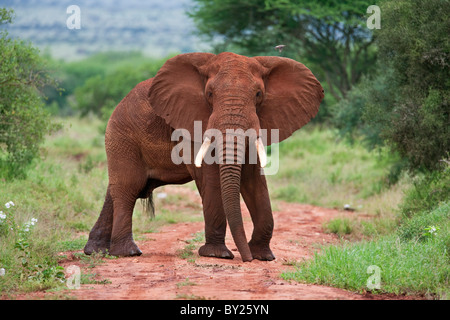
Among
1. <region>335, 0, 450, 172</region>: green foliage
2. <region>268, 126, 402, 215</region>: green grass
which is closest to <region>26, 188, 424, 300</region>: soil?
<region>335, 0, 450, 172</region>: green foliage

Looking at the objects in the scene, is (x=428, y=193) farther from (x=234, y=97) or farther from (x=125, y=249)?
Result: (x=125, y=249)

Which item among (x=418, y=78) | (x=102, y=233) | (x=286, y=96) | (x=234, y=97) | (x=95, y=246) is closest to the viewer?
(x=234, y=97)

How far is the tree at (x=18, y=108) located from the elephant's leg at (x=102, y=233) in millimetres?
3463

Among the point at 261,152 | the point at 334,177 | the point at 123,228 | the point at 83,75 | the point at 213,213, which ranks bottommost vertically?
the point at 334,177

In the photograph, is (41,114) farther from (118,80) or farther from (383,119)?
(118,80)

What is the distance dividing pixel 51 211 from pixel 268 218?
4.66 m

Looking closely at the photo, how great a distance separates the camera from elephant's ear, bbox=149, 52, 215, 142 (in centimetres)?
809

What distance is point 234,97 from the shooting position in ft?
24.4

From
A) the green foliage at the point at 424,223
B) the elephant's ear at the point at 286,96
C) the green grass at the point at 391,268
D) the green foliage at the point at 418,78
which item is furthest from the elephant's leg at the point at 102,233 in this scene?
the green foliage at the point at 418,78

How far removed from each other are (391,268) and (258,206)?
2.02 m

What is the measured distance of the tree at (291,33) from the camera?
69.9 ft

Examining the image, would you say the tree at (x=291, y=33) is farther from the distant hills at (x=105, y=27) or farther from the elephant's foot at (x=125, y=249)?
the distant hills at (x=105, y=27)

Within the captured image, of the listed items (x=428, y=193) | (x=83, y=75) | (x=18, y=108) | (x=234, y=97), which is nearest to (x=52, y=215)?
(x=18, y=108)
